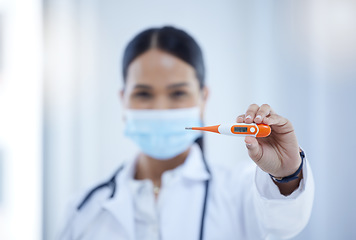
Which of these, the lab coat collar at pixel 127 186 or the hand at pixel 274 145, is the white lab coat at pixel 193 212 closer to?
the lab coat collar at pixel 127 186

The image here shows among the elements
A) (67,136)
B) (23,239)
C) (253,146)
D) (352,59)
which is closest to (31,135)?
(67,136)

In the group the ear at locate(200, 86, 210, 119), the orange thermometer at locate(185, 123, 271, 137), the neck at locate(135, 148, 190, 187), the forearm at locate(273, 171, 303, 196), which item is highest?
the ear at locate(200, 86, 210, 119)

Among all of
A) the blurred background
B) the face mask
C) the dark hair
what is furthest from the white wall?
the face mask

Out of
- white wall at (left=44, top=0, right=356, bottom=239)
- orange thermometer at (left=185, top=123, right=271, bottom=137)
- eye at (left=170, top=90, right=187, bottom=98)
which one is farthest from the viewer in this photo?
eye at (left=170, top=90, right=187, bottom=98)

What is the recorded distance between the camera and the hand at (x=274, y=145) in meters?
0.45

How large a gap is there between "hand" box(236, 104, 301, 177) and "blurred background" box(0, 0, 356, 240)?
0.90ft

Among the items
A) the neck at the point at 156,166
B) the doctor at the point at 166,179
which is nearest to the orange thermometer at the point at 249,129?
the doctor at the point at 166,179

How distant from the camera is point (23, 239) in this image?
935 millimetres

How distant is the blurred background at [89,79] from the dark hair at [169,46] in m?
0.12

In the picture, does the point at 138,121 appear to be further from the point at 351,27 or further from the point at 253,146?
the point at 351,27

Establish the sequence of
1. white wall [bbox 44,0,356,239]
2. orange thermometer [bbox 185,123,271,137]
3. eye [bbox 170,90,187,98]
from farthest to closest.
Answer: eye [bbox 170,90,187,98] < white wall [bbox 44,0,356,239] < orange thermometer [bbox 185,123,271,137]

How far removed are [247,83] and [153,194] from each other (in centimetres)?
48

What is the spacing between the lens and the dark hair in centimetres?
80

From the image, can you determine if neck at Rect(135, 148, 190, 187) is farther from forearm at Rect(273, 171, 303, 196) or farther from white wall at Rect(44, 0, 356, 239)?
forearm at Rect(273, 171, 303, 196)
